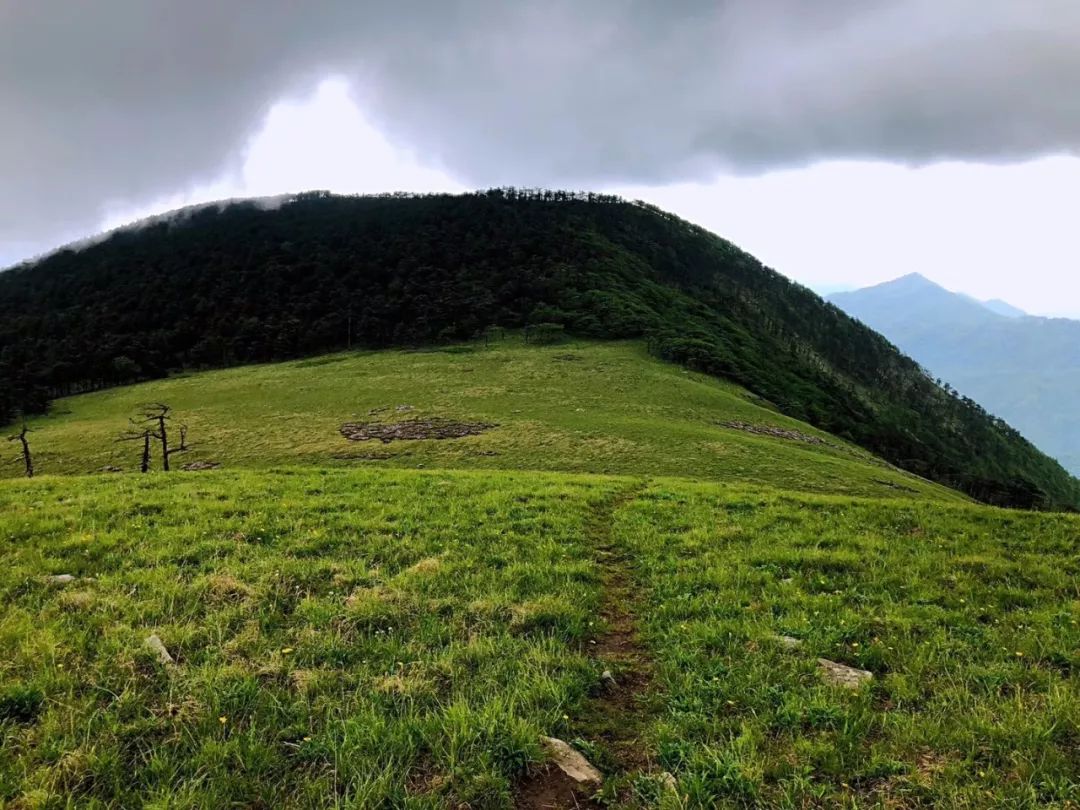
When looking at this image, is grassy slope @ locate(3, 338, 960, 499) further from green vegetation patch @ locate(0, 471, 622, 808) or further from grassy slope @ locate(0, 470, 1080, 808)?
green vegetation patch @ locate(0, 471, 622, 808)

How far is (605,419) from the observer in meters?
52.3

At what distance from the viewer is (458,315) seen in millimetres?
126562

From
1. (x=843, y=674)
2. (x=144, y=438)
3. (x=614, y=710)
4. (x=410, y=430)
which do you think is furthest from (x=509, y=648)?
(x=144, y=438)

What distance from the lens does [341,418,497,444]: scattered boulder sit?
165 ft

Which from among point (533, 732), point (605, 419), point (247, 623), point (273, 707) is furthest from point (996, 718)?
A: point (605, 419)

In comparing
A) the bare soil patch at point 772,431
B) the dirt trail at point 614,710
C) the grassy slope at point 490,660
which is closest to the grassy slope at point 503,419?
the bare soil patch at point 772,431

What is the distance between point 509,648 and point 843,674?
437 centimetres

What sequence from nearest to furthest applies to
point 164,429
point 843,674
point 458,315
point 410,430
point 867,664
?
point 843,674, point 867,664, point 164,429, point 410,430, point 458,315

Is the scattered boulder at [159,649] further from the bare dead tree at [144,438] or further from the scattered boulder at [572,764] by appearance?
the bare dead tree at [144,438]

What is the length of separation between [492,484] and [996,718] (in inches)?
610

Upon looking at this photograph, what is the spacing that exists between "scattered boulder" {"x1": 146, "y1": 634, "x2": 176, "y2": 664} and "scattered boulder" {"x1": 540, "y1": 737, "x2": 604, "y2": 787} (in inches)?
189

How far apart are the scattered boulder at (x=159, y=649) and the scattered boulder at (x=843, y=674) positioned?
826 centimetres

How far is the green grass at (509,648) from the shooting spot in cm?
532

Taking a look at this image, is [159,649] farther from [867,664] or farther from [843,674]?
[867,664]
